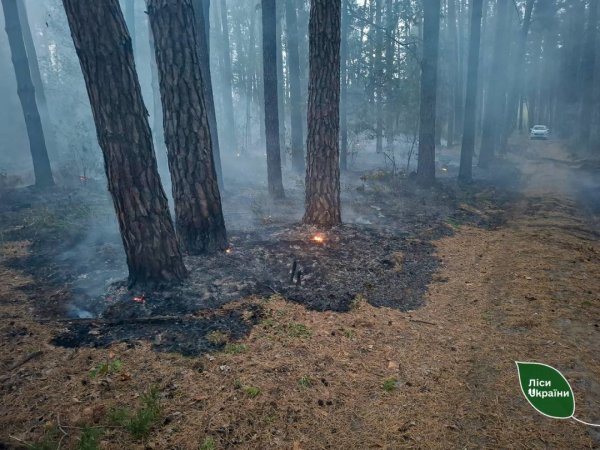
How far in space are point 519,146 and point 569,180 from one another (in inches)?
669

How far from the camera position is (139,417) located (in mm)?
2906

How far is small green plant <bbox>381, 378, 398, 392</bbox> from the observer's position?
3549mm

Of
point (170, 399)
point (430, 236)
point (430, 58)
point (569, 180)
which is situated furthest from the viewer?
point (569, 180)

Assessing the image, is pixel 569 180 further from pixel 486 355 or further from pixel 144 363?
pixel 144 363

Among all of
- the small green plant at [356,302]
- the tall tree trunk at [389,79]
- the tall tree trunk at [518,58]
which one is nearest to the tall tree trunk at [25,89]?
the small green plant at [356,302]

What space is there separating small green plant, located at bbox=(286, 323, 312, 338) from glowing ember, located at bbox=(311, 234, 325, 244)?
2.92 meters

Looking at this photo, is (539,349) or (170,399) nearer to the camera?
(170,399)

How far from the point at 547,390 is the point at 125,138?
221 inches

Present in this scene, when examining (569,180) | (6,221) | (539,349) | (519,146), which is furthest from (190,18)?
(519,146)

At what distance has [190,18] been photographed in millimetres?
6055

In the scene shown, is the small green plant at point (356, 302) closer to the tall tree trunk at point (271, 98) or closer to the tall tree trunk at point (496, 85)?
the tall tree trunk at point (271, 98)

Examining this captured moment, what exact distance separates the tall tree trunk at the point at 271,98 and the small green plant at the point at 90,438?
34.4 feet

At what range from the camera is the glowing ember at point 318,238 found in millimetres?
7423

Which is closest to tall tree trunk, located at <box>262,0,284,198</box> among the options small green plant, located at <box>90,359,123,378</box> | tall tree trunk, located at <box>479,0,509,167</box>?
small green plant, located at <box>90,359,123,378</box>
